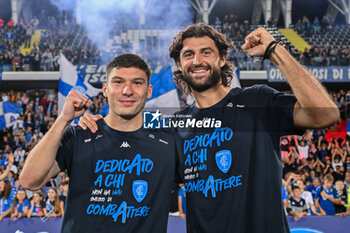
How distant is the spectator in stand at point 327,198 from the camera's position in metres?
7.20

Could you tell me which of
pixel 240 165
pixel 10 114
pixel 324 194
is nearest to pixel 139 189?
pixel 240 165

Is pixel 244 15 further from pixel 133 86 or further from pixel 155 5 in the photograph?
pixel 133 86

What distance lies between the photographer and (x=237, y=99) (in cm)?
271

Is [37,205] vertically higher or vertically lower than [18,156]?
lower

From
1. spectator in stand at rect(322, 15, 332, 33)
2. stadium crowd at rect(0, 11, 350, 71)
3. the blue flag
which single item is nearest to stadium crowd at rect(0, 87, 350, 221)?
the blue flag

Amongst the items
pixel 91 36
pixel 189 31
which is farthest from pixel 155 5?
pixel 189 31

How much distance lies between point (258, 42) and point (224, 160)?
2.59 feet

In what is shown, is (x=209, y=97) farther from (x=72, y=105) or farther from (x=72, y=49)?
(x=72, y=49)

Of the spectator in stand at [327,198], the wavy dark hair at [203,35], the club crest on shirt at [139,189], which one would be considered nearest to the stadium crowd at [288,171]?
the spectator in stand at [327,198]

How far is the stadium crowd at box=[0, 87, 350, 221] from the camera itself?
680 centimetres

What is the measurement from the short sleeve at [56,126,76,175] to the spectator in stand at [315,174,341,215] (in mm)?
5855

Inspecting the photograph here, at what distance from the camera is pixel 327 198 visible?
725 centimetres

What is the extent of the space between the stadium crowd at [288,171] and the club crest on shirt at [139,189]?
3442 millimetres

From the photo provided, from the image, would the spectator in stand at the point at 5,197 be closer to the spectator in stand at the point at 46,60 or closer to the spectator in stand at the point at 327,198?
Result: the spectator in stand at the point at 327,198
